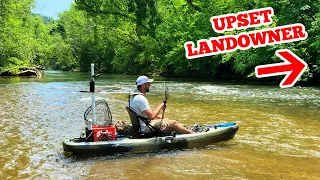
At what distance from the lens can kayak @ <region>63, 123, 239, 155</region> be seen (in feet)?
22.0

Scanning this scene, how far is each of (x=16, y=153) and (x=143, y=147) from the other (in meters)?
2.37

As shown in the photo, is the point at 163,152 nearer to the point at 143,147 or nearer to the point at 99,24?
the point at 143,147

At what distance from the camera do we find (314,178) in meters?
5.40

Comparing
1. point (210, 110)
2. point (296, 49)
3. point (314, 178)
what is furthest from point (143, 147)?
point (296, 49)

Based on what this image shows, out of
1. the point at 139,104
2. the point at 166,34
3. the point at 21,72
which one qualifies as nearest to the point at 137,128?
the point at 139,104

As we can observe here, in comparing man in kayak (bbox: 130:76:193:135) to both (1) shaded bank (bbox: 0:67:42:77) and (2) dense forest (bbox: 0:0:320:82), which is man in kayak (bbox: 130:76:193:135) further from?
(1) shaded bank (bbox: 0:67:42:77)

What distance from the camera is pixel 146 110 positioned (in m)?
6.93

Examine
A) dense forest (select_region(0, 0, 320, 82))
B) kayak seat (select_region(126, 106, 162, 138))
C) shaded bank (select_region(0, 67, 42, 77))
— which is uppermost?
dense forest (select_region(0, 0, 320, 82))

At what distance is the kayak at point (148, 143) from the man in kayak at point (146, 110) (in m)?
0.22

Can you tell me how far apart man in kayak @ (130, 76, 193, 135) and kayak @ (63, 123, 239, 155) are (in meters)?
0.22

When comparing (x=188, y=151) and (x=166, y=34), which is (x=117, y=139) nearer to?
(x=188, y=151)

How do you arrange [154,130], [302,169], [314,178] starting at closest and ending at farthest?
1. [314,178]
2. [302,169]
3. [154,130]

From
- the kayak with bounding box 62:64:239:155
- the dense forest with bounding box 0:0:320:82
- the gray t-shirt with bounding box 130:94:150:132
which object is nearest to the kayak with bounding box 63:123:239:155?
the kayak with bounding box 62:64:239:155

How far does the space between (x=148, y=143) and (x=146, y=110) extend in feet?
2.02
